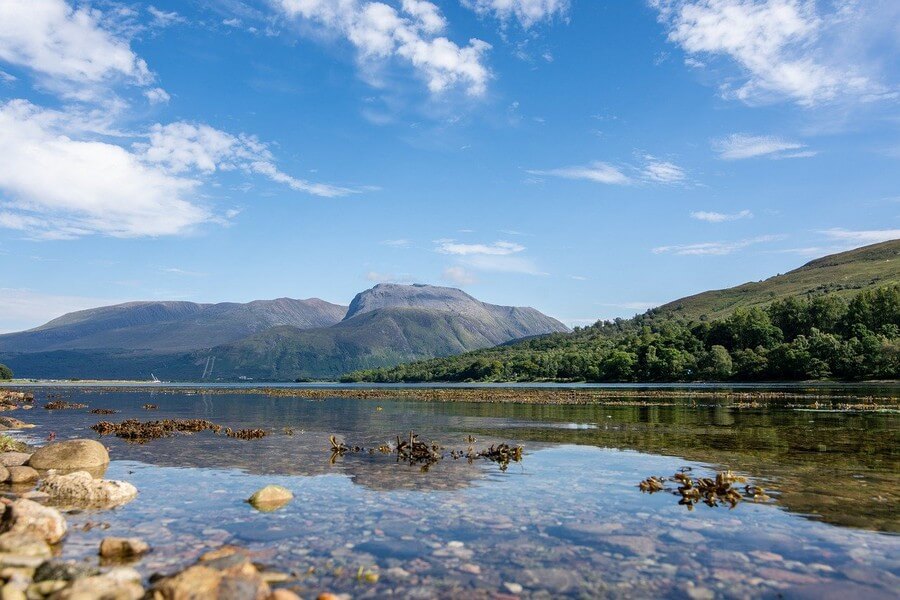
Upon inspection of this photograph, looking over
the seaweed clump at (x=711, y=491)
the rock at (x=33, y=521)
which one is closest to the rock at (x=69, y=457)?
the rock at (x=33, y=521)

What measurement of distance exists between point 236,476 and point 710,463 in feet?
66.2

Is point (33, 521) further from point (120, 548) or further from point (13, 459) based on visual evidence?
point (13, 459)

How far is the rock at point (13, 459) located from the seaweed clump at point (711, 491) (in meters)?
24.6

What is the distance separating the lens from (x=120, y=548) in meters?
12.6

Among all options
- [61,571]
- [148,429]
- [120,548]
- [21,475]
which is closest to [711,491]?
[120,548]

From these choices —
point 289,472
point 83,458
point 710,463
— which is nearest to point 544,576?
point 289,472

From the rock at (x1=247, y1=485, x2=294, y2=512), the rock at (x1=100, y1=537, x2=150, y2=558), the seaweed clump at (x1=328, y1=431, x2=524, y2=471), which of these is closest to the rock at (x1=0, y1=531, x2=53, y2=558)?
the rock at (x1=100, y1=537, x2=150, y2=558)

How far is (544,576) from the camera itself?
11.6 metres

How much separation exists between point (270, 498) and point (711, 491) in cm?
1395

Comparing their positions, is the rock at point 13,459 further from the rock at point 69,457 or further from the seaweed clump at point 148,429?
the seaweed clump at point 148,429

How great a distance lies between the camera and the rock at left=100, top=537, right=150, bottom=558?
40.9ft

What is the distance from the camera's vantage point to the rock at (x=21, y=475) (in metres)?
21.8

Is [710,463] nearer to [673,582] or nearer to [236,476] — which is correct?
[673,582]

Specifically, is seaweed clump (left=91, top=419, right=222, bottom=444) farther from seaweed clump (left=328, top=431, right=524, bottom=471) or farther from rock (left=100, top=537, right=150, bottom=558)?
rock (left=100, top=537, right=150, bottom=558)
